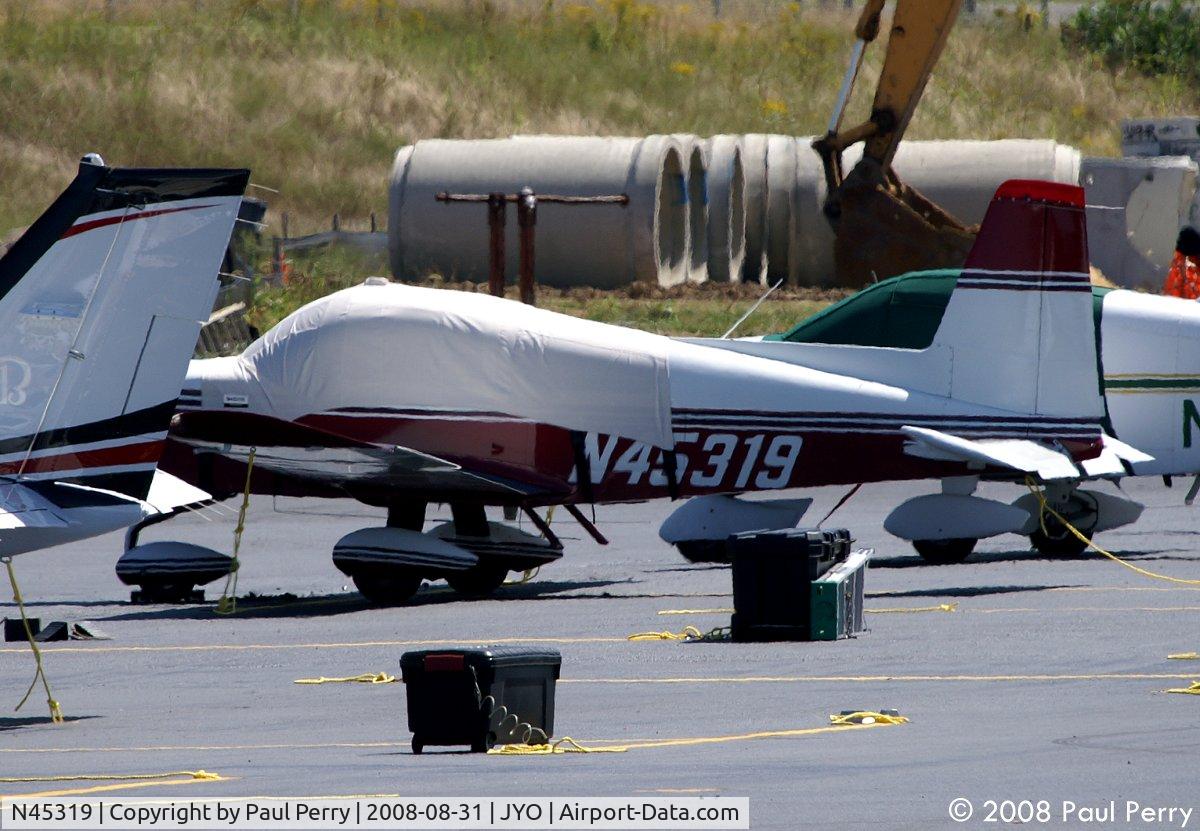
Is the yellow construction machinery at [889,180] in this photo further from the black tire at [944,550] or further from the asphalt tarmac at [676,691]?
the black tire at [944,550]

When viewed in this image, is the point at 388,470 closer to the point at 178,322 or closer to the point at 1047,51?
the point at 178,322

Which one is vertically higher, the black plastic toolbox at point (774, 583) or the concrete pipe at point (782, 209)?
the concrete pipe at point (782, 209)

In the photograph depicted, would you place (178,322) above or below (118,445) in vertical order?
above

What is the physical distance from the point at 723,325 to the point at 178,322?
2036 centimetres

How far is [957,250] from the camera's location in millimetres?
30766

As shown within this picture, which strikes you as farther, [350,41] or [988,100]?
[988,100]

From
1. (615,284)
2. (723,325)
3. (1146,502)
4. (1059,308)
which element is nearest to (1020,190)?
(1059,308)

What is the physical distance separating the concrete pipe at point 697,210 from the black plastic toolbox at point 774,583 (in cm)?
2096

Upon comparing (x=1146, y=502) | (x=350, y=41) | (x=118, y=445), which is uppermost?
(x=350, y=41)

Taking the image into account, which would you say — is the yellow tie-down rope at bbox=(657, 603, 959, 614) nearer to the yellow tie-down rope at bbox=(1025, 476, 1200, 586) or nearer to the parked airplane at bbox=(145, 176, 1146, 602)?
the parked airplane at bbox=(145, 176, 1146, 602)

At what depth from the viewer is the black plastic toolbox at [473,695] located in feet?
28.5

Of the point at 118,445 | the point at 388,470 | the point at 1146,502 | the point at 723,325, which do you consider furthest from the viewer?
the point at 723,325

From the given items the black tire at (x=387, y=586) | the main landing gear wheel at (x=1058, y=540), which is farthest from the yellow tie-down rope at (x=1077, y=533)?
the black tire at (x=387, y=586)

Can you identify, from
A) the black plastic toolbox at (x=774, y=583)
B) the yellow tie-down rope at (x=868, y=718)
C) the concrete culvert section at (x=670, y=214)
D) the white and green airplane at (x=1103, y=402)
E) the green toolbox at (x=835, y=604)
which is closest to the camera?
the yellow tie-down rope at (x=868, y=718)
